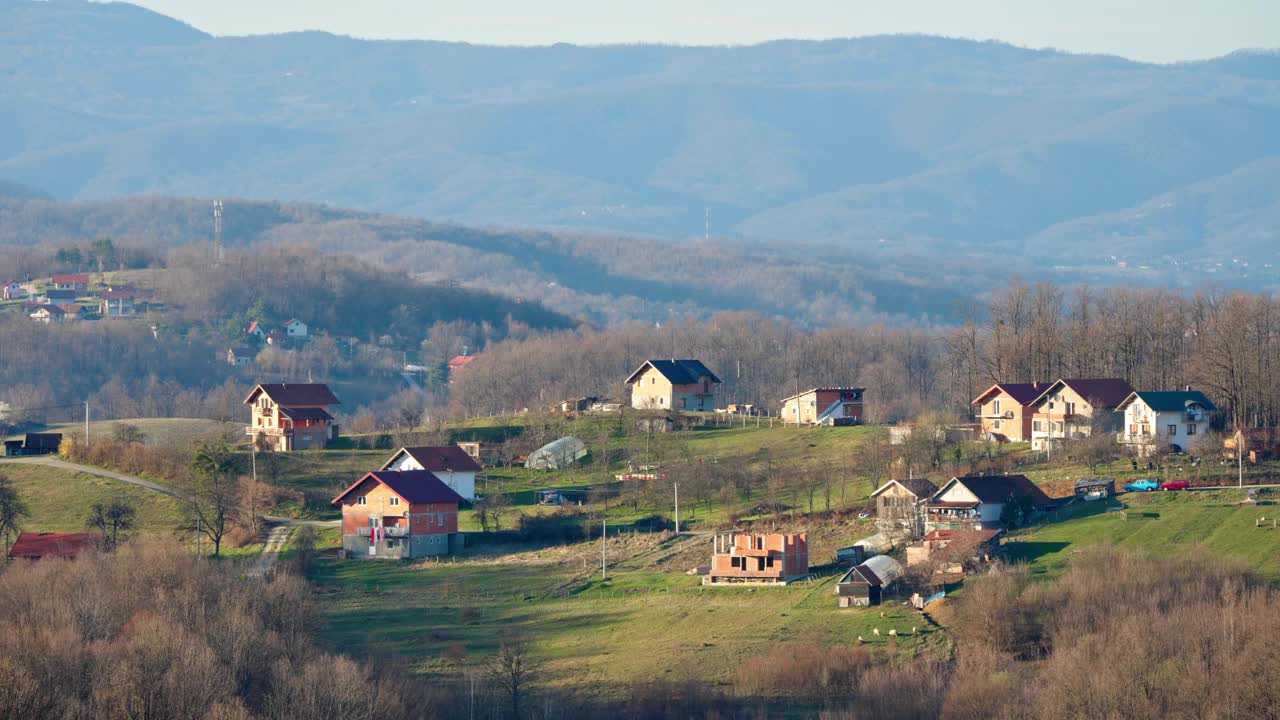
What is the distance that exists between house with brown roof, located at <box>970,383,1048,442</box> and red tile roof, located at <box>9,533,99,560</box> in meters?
35.4

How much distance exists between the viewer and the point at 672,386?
93062mm

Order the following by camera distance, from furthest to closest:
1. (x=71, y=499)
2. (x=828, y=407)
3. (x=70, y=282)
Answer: (x=70, y=282) → (x=828, y=407) → (x=71, y=499)

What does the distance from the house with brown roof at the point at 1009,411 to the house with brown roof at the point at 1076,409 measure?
0.52 meters

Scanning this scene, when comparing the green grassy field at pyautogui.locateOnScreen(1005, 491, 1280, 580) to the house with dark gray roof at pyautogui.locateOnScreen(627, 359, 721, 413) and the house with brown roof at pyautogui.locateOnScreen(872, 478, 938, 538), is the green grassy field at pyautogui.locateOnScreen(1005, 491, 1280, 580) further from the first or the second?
the house with dark gray roof at pyautogui.locateOnScreen(627, 359, 721, 413)

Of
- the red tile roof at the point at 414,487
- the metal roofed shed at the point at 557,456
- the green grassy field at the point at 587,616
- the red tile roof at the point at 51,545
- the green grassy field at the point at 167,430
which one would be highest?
the green grassy field at the point at 167,430

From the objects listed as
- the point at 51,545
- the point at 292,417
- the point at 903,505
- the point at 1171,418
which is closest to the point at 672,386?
the point at 292,417

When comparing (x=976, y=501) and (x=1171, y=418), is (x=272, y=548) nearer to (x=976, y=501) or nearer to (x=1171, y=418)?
(x=976, y=501)

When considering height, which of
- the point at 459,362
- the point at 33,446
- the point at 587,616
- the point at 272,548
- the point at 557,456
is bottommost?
the point at 587,616

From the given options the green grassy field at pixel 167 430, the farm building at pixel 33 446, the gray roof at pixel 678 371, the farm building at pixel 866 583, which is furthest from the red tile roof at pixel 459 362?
the farm building at pixel 866 583

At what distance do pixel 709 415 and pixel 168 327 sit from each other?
86027 mm

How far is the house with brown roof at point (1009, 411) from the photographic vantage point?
259ft

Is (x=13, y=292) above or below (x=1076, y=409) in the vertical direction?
above

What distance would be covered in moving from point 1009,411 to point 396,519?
2606 centimetres

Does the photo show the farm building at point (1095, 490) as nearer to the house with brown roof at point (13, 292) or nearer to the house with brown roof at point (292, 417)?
the house with brown roof at point (292, 417)
